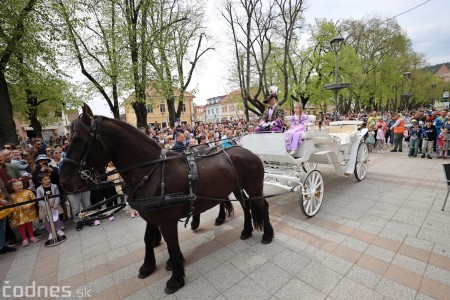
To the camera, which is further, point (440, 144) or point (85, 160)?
point (440, 144)

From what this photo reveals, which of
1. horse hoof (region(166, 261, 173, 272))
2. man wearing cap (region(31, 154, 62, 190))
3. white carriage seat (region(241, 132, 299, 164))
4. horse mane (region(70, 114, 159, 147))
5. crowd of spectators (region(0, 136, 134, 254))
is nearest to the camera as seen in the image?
horse mane (region(70, 114, 159, 147))

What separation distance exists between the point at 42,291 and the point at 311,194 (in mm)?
4669

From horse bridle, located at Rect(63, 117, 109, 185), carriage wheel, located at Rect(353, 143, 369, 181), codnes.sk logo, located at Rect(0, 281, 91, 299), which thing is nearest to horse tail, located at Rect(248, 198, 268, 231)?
horse bridle, located at Rect(63, 117, 109, 185)

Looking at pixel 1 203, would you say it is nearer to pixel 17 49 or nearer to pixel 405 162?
pixel 17 49

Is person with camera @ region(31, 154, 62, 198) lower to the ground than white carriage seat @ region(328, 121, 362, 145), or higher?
lower

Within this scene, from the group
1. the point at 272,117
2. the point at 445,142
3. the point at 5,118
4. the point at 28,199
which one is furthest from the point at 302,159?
the point at 5,118

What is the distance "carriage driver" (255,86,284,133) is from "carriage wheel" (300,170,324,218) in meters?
1.18

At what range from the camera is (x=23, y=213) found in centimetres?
433

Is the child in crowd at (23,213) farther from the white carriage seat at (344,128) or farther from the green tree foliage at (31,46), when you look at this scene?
the white carriage seat at (344,128)

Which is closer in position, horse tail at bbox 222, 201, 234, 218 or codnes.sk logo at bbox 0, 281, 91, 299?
codnes.sk logo at bbox 0, 281, 91, 299

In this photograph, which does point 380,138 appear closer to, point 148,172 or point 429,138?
point 429,138

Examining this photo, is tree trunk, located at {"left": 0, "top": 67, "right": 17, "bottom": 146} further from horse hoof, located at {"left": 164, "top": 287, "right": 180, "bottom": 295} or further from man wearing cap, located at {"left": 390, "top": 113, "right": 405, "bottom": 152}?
man wearing cap, located at {"left": 390, "top": 113, "right": 405, "bottom": 152}

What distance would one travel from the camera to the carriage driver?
445 centimetres

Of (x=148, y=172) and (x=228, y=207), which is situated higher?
(x=148, y=172)
